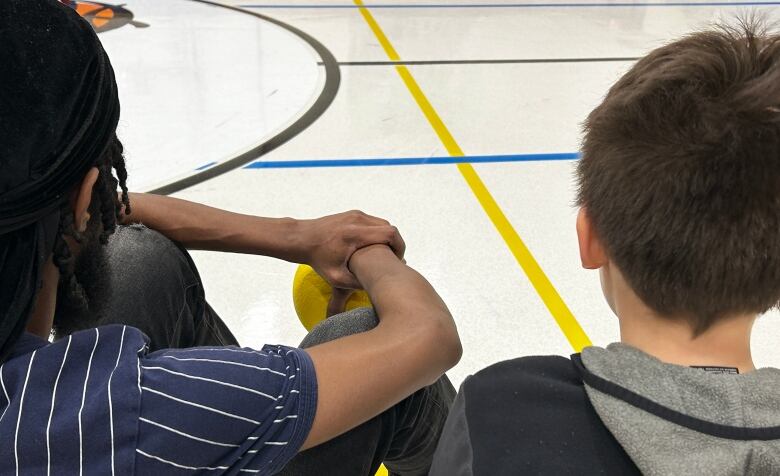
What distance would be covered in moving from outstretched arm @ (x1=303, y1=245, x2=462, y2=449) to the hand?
12 cm

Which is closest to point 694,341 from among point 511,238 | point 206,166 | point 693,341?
point 693,341

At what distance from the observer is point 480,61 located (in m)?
4.29

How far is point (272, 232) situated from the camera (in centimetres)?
142

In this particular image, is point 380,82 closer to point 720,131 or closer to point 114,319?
point 114,319

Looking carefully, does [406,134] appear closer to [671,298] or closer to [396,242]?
[396,242]

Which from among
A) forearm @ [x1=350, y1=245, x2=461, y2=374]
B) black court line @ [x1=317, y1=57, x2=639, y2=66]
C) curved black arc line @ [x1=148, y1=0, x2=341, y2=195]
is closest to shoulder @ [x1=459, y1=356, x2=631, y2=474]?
forearm @ [x1=350, y1=245, x2=461, y2=374]

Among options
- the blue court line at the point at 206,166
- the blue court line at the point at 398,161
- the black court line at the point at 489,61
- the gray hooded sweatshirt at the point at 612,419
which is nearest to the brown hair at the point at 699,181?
the gray hooded sweatshirt at the point at 612,419

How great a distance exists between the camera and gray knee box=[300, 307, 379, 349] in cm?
115

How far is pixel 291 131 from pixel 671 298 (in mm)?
2579

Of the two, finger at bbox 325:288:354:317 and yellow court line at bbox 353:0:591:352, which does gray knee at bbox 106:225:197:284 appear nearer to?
finger at bbox 325:288:354:317

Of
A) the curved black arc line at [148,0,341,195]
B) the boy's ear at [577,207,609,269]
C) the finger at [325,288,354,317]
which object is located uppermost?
the boy's ear at [577,207,609,269]

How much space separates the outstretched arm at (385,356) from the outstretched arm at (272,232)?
0.14 meters

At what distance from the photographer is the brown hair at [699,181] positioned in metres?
0.76

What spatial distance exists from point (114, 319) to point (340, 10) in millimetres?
4794
